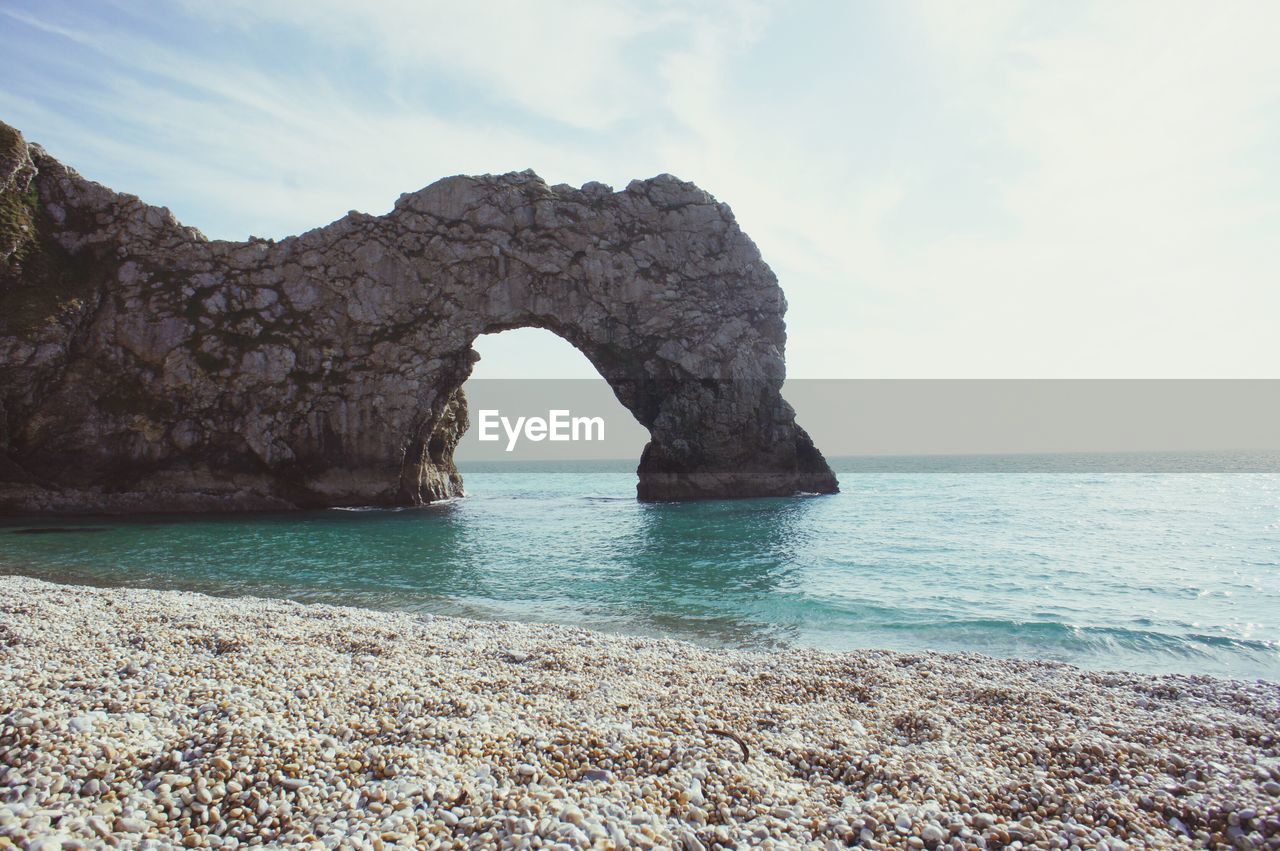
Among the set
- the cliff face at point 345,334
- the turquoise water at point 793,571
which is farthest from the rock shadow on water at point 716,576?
the cliff face at point 345,334

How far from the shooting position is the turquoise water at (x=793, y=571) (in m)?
15.5

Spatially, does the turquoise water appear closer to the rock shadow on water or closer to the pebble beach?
the rock shadow on water

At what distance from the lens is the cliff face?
148 feet

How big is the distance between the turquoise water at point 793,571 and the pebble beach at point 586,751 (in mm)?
4121

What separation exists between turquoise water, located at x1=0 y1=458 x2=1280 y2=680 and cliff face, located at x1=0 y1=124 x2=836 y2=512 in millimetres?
7258

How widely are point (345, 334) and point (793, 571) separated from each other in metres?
42.4

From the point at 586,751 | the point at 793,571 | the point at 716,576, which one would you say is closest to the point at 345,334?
the point at 716,576

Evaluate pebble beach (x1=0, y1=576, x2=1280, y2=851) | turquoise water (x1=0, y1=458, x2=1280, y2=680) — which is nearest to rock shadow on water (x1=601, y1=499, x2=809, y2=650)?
turquoise water (x1=0, y1=458, x2=1280, y2=680)

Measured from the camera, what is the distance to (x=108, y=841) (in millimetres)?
4832

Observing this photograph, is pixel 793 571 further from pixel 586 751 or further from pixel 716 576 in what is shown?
pixel 586 751

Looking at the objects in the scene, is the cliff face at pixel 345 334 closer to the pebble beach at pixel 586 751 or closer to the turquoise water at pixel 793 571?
the turquoise water at pixel 793 571

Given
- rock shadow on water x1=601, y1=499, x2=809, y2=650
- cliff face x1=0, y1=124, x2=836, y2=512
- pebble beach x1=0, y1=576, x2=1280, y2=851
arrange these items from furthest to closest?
1. cliff face x1=0, y1=124, x2=836, y2=512
2. rock shadow on water x1=601, y1=499, x2=809, y2=650
3. pebble beach x1=0, y1=576, x2=1280, y2=851

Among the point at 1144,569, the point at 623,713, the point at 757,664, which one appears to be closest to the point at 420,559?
the point at 757,664

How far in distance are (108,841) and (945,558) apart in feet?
86.8
